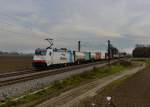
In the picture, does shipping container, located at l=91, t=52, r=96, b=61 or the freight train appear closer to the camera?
the freight train

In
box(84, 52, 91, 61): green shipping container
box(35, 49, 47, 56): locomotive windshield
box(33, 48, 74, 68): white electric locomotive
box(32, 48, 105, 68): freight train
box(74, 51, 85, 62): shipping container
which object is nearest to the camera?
box(33, 48, 74, 68): white electric locomotive

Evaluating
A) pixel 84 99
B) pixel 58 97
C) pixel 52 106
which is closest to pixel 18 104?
pixel 52 106

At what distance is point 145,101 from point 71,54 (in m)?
39.2

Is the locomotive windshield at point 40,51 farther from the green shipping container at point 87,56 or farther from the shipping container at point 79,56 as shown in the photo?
the green shipping container at point 87,56

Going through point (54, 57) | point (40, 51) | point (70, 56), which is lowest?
point (54, 57)

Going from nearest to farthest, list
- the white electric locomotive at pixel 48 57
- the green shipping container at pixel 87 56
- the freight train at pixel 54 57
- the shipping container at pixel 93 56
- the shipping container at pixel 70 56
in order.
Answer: the white electric locomotive at pixel 48 57 < the freight train at pixel 54 57 < the shipping container at pixel 70 56 < the green shipping container at pixel 87 56 < the shipping container at pixel 93 56

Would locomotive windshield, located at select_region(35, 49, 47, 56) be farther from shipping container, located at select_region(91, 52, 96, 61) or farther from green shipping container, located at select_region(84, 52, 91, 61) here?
shipping container, located at select_region(91, 52, 96, 61)

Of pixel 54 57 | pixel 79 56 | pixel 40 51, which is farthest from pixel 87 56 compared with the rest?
pixel 40 51

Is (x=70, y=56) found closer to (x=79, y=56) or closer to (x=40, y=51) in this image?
(x=79, y=56)

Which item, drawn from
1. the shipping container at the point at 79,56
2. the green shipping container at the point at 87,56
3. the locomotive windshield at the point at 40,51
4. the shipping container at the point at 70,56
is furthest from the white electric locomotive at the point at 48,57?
the green shipping container at the point at 87,56

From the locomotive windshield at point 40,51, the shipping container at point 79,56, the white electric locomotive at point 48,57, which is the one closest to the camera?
the white electric locomotive at point 48,57

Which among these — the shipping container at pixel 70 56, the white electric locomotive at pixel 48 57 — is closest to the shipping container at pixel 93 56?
the shipping container at pixel 70 56

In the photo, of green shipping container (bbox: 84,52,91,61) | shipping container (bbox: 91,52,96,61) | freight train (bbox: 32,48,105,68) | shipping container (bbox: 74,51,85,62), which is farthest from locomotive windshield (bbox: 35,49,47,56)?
shipping container (bbox: 91,52,96,61)

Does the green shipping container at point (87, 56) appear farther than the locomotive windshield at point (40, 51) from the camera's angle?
Yes
